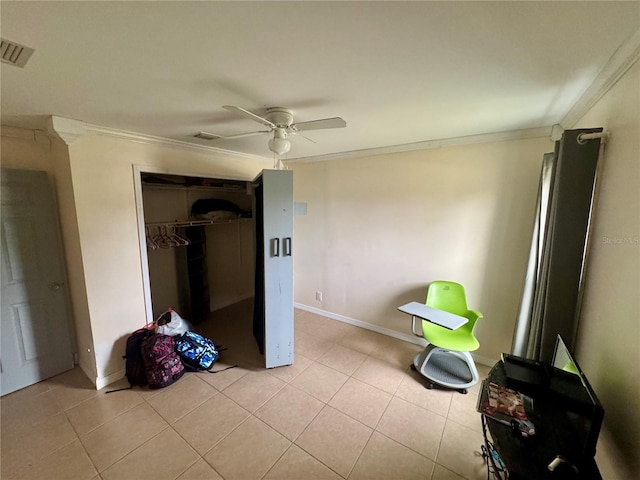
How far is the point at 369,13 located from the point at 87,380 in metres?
3.49

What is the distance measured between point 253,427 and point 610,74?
2.98 m

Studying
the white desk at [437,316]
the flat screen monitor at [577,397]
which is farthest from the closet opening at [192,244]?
the flat screen monitor at [577,397]

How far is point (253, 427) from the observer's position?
1.84 meters

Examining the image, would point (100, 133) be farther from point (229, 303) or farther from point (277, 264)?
point (229, 303)

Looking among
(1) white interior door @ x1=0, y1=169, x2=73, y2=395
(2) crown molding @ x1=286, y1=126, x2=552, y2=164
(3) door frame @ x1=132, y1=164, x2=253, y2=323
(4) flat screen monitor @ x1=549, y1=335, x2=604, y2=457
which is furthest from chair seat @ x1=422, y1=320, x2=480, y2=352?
(1) white interior door @ x1=0, y1=169, x2=73, y2=395

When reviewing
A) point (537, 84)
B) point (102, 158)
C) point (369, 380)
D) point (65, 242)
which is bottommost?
point (369, 380)

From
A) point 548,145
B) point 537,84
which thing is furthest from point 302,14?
point 548,145

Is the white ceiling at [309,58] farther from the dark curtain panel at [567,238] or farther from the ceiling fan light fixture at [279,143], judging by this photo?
the dark curtain panel at [567,238]

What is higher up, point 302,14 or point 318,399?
point 302,14

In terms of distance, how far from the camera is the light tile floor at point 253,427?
1.55m

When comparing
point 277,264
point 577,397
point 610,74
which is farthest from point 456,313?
point 610,74

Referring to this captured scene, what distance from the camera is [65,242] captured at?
7.69 feet

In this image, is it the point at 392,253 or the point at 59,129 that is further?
the point at 392,253

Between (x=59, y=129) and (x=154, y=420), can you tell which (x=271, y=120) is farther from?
(x=154, y=420)
